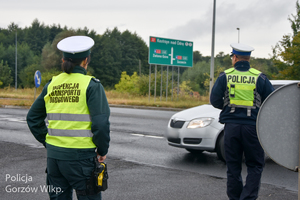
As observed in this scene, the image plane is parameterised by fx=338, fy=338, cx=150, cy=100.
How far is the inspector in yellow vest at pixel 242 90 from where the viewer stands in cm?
371

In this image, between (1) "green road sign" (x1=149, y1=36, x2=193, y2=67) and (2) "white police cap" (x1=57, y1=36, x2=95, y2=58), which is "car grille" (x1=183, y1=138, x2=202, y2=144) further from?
(1) "green road sign" (x1=149, y1=36, x2=193, y2=67)

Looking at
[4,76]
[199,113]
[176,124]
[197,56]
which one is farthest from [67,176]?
[197,56]

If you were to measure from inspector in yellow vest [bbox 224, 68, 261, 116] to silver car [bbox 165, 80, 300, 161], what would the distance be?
8.75ft

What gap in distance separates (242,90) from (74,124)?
199 cm

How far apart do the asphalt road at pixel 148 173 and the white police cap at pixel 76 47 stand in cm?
240

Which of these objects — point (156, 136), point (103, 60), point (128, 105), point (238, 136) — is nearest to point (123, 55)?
point (103, 60)

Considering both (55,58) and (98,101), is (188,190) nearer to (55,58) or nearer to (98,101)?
(98,101)

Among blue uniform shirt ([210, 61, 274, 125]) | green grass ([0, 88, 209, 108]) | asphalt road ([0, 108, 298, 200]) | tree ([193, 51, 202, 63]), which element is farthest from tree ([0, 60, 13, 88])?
tree ([193, 51, 202, 63])

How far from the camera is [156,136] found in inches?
372

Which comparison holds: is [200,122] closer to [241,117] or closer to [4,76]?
[241,117]

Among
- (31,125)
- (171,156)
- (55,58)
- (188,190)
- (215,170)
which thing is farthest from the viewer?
(55,58)

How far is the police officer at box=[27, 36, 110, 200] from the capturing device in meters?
2.53

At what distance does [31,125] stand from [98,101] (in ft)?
2.44

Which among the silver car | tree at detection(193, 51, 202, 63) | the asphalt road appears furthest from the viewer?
tree at detection(193, 51, 202, 63)
